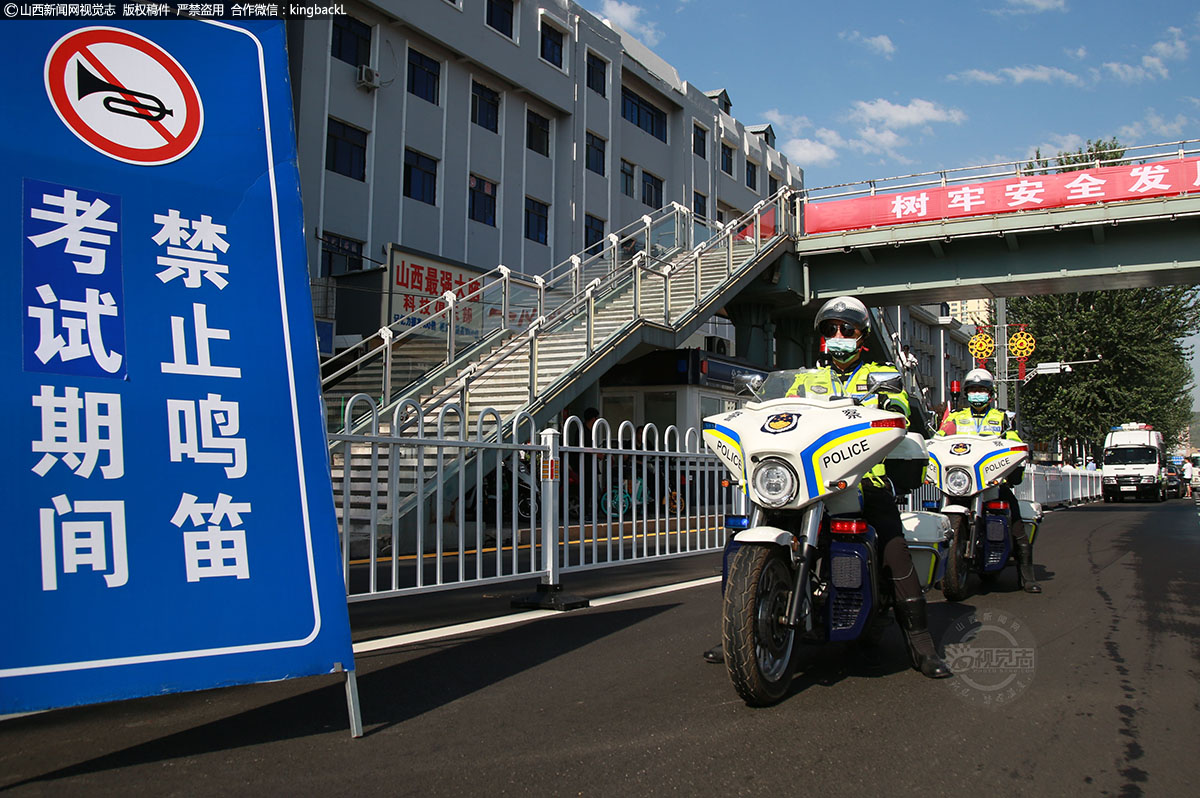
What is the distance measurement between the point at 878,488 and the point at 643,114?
31.9m

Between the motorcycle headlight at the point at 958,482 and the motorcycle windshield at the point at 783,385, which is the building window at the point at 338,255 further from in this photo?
the motorcycle windshield at the point at 783,385

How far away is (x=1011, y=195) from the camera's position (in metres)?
19.6

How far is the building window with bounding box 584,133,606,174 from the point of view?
30.5 metres

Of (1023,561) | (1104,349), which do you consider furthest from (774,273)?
(1104,349)

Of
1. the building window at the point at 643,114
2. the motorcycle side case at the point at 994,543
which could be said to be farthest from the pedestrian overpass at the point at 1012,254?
the motorcycle side case at the point at 994,543

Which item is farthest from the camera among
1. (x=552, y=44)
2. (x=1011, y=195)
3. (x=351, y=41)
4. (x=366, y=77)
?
(x=552, y=44)

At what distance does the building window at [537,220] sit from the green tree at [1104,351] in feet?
71.0

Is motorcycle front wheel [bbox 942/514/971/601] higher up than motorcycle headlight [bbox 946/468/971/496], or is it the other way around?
motorcycle headlight [bbox 946/468/971/496]

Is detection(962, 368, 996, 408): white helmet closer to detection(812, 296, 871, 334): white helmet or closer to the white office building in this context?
detection(812, 296, 871, 334): white helmet

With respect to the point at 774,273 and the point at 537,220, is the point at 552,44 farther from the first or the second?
the point at 774,273

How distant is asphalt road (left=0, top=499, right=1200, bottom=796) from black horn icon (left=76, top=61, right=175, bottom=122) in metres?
2.34

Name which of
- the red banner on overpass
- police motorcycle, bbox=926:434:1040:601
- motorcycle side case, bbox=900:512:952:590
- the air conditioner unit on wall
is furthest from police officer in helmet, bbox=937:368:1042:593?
the air conditioner unit on wall

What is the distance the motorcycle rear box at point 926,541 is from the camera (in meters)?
4.90

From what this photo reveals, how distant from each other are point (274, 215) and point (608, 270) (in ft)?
44.7
